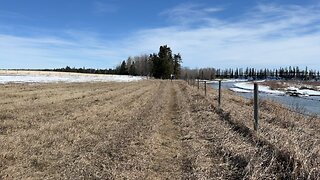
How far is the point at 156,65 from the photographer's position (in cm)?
12750

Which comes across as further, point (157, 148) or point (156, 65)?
point (156, 65)

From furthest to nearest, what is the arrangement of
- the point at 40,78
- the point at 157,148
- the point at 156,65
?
the point at 156,65 < the point at 40,78 < the point at 157,148

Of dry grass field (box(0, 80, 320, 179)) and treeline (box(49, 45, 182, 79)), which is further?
treeline (box(49, 45, 182, 79))

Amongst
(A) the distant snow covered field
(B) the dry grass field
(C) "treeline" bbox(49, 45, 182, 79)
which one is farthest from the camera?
(C) "treeline" bbox(49, 45, 182, 79)

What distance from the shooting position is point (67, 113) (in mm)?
15352

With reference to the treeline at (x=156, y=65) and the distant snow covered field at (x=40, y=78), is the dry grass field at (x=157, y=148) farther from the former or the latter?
the treeline at (x=156, y=65)

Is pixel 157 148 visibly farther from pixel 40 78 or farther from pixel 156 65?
pixel 156 65

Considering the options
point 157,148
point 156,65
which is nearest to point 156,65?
point 156,65

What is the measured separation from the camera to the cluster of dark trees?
12562 cm

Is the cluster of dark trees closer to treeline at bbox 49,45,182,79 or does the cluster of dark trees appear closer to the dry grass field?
treeline at bbox 49,45,182,79

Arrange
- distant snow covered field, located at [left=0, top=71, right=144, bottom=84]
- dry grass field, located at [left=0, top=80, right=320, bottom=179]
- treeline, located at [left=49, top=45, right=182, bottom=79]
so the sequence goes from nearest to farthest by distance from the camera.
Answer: dry grass field, located at [left=0, top=80, right=320, bottom=179] → distant snow covered field, located at [left=0, top=71, right=144, bottom=84] → treeline, located at [left=49, top=45, right=182, bottom=79]

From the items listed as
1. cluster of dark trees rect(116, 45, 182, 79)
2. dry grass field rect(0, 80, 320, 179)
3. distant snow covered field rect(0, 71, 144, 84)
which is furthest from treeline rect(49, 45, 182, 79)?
dry grass field rect(0, 80, 320, 179)

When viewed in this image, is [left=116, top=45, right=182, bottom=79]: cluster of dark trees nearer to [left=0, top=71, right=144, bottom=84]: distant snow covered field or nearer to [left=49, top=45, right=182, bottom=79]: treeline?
[left=49, top=45, right=182, bottom=79]: treeline

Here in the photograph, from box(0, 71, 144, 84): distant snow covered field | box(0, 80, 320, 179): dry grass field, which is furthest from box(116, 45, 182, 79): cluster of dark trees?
box(0, 80, 320, 179): dry grass field
